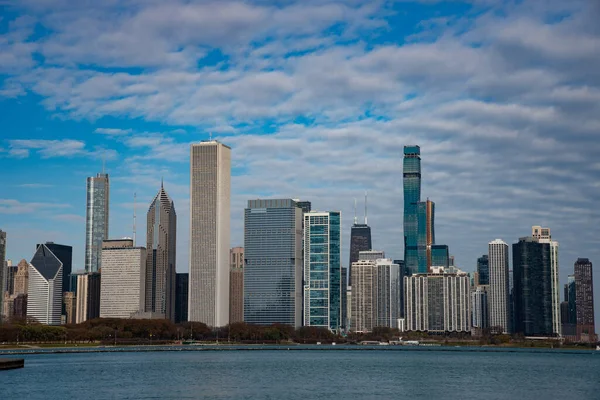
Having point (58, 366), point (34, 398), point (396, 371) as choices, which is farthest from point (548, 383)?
point (58, 366)

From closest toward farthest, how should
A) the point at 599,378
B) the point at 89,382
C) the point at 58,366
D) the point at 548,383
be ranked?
the point at 89,382 → the point at 548,383 → the point at 599,378 → the point at 58,366

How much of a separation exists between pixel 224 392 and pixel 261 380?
1922cm

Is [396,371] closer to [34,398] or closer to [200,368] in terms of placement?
[200,368]

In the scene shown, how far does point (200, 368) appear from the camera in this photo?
131 m

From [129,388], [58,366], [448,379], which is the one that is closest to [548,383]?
[448,379]

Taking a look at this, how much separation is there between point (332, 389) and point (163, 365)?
5345 cm

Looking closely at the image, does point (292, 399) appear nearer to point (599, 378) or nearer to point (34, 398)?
point (34, 398)

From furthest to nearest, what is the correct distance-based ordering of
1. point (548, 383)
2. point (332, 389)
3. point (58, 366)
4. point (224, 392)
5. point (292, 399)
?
1. point (58, 366)
2. point (548, 383)
3. point (332, 389)
4. point (224, 392)
5. point (292, 399)

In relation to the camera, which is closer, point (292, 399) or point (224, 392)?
point (292, 399)

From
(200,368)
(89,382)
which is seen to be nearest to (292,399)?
(89,382)

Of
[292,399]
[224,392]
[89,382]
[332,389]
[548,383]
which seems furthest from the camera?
[548,383]

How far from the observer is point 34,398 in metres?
83.1

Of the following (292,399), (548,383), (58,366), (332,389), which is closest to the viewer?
(292,399)

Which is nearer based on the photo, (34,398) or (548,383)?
(34,398)
